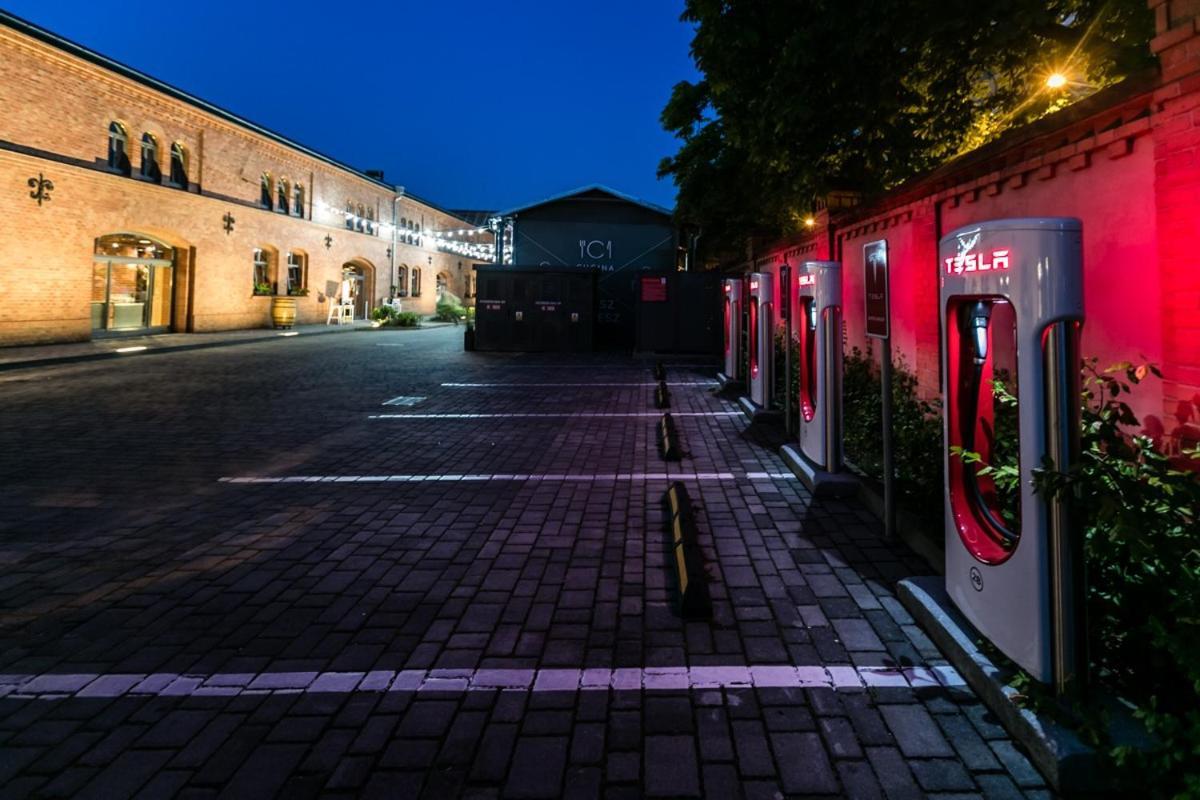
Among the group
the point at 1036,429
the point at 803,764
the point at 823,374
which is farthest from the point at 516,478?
the point at 1036,429

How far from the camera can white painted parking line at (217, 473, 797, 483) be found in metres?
6.34

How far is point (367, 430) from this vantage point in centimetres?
884

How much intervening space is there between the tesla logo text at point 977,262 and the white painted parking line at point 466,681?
181 centimetres

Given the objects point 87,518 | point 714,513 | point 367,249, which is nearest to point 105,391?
point 87,518

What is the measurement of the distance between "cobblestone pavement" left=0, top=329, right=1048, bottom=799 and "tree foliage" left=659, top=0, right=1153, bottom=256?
4.34 m

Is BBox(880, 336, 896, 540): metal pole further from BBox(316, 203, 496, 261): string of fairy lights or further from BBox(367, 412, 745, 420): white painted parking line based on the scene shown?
BBox(316, 203, 496, 261): string of fairy lights

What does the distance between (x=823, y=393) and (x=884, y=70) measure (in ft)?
13.9

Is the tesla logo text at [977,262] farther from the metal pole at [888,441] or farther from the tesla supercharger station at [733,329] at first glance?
the tesla supercharger station at [733,329]

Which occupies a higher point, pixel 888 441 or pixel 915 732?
pixel 888 441

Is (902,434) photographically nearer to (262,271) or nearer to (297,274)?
(262,271)

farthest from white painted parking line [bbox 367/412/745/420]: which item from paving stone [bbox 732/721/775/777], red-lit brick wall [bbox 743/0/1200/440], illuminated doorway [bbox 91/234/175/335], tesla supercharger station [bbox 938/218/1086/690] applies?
illuminated doorway [bbox 91/234/175/335]

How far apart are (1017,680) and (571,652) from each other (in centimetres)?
189

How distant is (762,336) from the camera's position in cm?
893

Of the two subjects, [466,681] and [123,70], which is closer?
[466,681]
